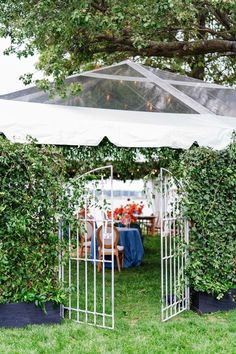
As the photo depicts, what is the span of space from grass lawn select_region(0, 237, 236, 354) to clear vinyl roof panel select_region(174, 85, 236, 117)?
375cm

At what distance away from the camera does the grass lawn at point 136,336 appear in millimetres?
5730

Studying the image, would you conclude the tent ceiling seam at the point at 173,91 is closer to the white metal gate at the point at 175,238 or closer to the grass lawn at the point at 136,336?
the white metal gate at the point at 175,238

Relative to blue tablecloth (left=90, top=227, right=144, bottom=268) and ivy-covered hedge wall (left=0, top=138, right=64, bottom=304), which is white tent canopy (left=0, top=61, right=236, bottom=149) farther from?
blue tablecloth (left=90, top=227, right=144, bottom=268)

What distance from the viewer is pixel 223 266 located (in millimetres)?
7527

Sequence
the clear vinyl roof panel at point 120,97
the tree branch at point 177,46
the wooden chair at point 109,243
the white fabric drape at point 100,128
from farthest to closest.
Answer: the wooden chair at point 109,243, the tree branch at point 177,46, the clear vinyl roof panel at point 120,97, the white fabric drape at point 100,128

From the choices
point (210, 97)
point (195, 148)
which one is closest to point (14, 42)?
point (210, 97)

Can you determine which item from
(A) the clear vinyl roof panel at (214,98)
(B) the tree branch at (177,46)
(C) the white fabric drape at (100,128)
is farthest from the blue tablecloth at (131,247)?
(C) the white fabric drape at (100,128)

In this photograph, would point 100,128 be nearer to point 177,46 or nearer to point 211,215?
point 211,215

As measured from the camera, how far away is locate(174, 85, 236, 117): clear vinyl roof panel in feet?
31.3

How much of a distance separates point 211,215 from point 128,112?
2.25 meters

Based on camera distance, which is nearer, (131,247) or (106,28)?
(106,28)

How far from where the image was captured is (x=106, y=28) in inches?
361

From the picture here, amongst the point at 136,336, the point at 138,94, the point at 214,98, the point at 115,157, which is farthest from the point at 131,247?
the point at 136,336

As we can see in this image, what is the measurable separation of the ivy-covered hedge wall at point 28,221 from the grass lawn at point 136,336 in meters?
0.48
